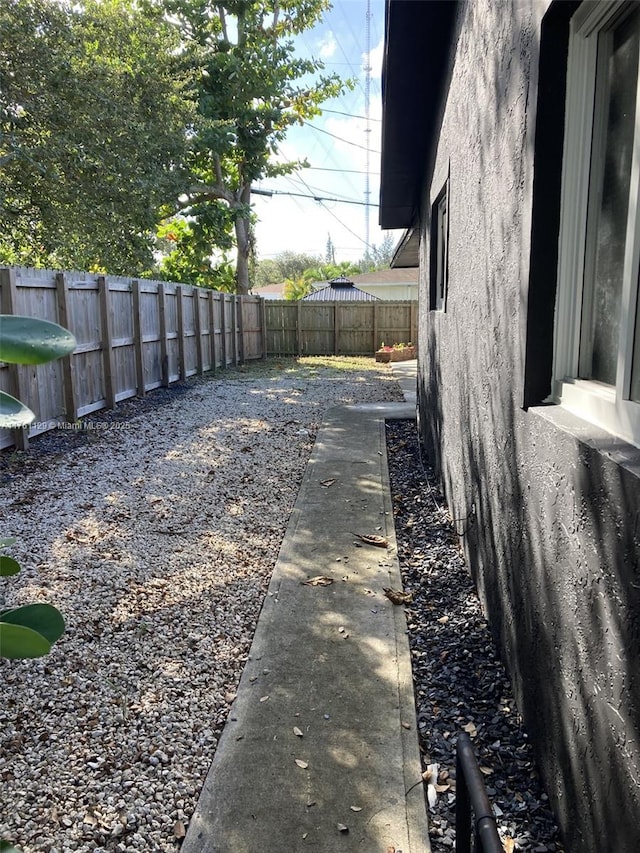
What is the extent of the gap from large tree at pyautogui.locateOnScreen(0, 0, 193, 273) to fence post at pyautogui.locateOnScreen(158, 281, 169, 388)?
2.97m

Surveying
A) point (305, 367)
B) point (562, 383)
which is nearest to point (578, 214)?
point (562, 383)

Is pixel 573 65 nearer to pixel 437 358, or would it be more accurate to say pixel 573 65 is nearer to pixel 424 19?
pixel 424 19

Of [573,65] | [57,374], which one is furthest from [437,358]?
[57,374]

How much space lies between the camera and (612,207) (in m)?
1.99

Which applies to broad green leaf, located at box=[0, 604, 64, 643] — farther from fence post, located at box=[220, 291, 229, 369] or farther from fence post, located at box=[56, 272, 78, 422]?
fence post, located at box=[220, 291, 229, 369]

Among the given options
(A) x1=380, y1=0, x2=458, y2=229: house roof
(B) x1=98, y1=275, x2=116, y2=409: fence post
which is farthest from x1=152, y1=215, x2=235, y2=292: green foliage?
(A) x1=380, y1=0, x2=458, y2=229: house roof

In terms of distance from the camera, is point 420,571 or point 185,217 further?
point 185,217

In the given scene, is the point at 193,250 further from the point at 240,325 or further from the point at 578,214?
the point at 578,214

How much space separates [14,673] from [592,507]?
264 centimetres

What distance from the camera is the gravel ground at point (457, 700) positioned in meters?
2.10

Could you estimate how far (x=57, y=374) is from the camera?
7875 mm

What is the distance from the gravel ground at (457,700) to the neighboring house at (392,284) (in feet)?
111

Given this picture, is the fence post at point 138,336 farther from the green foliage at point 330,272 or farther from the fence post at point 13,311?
the green foliage at point 330,272

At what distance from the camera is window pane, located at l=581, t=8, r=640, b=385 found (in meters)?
1.87
